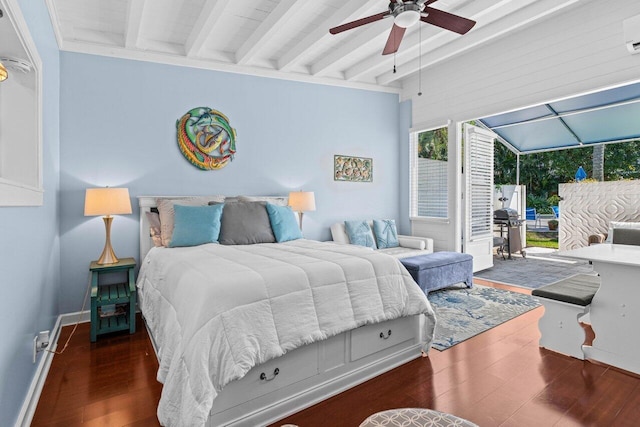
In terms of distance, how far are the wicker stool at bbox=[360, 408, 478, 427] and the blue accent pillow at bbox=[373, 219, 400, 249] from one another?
3500 mm

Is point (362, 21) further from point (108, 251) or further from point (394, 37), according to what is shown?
point (108, 251)

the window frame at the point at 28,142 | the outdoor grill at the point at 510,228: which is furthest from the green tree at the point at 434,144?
the window frame at the point at 28,142

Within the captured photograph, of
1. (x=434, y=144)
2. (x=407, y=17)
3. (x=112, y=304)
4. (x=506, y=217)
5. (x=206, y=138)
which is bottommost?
(x=112, y=304)

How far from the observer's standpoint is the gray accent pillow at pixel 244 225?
3328mm

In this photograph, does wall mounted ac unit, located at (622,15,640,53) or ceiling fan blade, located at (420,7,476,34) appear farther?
wall mounted ac unit, located at (622,15,640,53)

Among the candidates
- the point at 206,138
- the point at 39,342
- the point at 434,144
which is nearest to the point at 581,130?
the point at 434,144

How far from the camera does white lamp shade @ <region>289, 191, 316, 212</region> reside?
4.37 m

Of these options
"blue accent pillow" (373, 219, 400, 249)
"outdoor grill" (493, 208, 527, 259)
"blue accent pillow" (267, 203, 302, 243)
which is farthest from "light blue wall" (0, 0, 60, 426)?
"outdoor grill" (493, 208, 527, 259)

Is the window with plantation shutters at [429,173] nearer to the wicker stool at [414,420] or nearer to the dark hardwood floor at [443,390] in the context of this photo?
the dark hardwood floor at [443,390]

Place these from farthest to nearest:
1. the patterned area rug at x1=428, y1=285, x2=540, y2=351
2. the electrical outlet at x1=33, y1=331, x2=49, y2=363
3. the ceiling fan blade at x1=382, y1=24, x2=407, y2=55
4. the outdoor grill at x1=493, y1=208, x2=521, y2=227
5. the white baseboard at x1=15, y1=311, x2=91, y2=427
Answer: the outdoor grill at x1=493, y1=208, x2=521, y2=227
the patterned area rug at x1=428, y1=285, x2=540, y2=351
the ceiling fan blade at x1=382, y1=24, x2=407, y2=55
the electrical outlet at x1=33, y1=331, x2=49, y2=363
the white baseboard at x1=15, y1=311, x2=91, y2=427

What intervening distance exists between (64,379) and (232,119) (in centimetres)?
302

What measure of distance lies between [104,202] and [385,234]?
351cm

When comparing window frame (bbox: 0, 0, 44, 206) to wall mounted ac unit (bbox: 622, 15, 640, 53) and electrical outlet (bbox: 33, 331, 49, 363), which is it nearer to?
electrical outlet (bbox: 33, 331, 49, 363)

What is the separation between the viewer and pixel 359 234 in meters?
4.89
